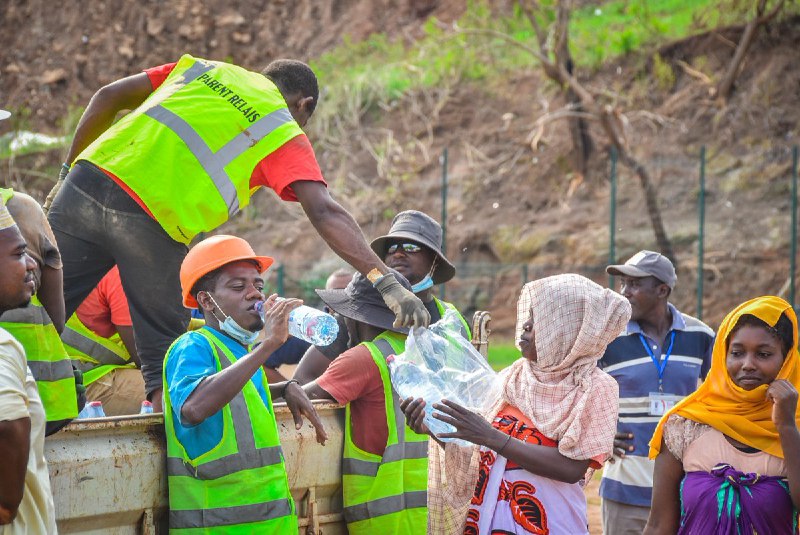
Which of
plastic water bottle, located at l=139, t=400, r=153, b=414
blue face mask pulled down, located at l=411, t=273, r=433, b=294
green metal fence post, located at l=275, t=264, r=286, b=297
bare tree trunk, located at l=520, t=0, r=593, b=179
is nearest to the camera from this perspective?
plastic water bottle, located at l=139, t=400, r=153, b=414

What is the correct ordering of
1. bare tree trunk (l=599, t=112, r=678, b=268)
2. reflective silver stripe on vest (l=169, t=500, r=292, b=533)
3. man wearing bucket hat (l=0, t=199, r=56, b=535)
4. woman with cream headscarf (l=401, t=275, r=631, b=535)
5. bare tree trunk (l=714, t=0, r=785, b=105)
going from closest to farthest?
1. man wearing bucket hat (l=0, t=199, r=56, b=535)
2. reflective silver stripe on vest (l=169, t=500, r=292, b=533)
3. woman with cream headscarf (l=401, t=275, r=631, b=535)
4. bare tree trunk (l=599, t=112, r=678, b=268)
5. bare tree trunk (l=714, t=0, r=785, b=105)

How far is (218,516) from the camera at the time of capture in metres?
3.68

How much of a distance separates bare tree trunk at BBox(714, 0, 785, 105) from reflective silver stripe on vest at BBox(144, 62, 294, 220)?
16191 mm

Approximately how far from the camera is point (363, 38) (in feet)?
89.0

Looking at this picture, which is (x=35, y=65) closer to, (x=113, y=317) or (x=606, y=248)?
(x=606, y=248)

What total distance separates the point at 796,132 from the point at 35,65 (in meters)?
19.6

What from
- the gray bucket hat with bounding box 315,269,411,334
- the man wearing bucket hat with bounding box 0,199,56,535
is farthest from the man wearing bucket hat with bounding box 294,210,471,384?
the man wearing bucket hat with bounding box 0,199,56,535

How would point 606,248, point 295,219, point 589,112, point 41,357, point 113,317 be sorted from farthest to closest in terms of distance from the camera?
1. point 295,219
2. point 589,112
3. point 606,248
4. point 113,317
5. point 41,357

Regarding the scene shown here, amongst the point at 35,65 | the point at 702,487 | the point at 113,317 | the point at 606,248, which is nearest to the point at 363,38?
the point at 35,65

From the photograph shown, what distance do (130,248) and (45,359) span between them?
1.12 m

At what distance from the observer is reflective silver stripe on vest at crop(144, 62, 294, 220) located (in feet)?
15.6

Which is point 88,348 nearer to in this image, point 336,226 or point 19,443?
point 336,226

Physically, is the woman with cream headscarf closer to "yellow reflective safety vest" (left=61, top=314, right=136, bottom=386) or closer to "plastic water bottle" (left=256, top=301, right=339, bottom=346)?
"plastic water bottle" (left=256, top=301, right=339, bottom=346)

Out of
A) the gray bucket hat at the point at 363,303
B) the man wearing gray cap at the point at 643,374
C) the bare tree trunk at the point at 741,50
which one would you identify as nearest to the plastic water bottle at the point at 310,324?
the gray bucket hat at the point at 363,303
